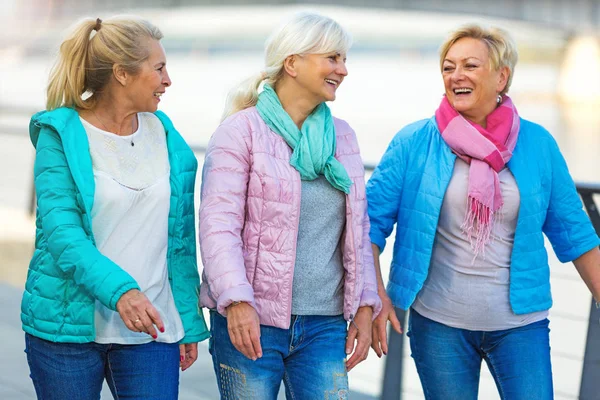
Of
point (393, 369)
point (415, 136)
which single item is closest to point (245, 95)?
point (415, 136)

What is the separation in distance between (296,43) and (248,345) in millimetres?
847

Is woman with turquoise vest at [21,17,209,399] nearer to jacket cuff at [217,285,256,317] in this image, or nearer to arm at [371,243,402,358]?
jacket cuff at [217,285,256,317]

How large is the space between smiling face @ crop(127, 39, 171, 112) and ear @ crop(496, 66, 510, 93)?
1.17 meters

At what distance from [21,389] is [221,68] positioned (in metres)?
59.7

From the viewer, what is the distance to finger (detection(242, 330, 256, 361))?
106 inches

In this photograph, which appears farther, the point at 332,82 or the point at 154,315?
the point at 332,82

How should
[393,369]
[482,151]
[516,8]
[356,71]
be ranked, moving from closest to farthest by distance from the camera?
[482,151], [393,369], [516,8], [356,71]

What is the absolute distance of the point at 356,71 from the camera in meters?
61.4

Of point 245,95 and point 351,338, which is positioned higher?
point 245,95

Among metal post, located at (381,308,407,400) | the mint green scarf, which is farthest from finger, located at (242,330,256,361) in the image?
metal post, located at (381,308,407,400)

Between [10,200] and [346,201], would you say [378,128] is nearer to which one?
[10,200]

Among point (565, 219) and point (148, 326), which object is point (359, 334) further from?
point (565, 219)

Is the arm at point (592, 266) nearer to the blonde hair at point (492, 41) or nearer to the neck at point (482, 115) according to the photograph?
the neck at point (482, 115)

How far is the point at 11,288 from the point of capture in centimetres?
720
